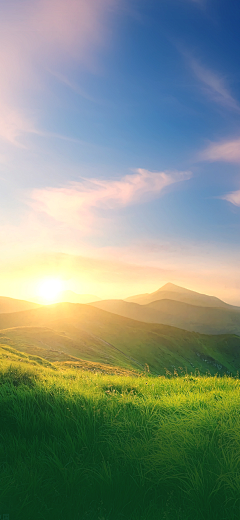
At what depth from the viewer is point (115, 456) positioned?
5.45 m

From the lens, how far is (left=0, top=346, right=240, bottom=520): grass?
452 cm

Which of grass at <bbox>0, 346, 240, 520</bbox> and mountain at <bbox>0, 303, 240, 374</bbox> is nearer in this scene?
grass at <bbox>0, 346, 240, 520</bbox>

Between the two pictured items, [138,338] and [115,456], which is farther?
[138,338]

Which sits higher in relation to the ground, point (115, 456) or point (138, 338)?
point (115, 456)

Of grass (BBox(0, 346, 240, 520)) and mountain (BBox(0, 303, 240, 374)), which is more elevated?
grass (BBox(0, 346, 240, 520))

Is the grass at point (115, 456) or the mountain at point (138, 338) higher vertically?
the grass at point (115, 456)

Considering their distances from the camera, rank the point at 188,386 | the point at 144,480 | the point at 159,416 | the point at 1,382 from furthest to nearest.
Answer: the point at 188,386 → the point at 1,382 → the point at 159,416 → the point at 144,480

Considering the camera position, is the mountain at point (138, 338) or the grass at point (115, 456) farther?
the mountain at point (138, 338)

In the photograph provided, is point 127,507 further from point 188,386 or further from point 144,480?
point 188,386

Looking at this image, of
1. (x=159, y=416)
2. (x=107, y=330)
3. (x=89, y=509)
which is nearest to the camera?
(x=89, y=509)

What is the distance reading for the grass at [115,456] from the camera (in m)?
4.52

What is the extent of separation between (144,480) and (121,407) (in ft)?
7.90

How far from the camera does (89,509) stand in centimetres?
452

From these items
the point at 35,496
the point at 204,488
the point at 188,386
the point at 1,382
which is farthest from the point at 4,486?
the point at 188,386
